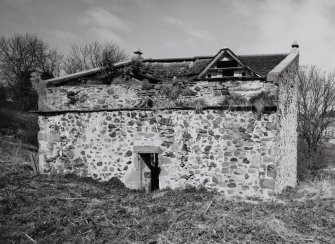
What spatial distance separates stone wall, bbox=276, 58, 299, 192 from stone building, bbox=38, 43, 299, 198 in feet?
0.13

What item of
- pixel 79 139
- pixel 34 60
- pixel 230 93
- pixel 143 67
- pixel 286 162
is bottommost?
pixel 286 162

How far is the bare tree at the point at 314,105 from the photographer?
2728 centimetres

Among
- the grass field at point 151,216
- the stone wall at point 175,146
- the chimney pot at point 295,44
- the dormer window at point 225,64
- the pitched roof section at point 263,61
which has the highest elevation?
the chimney pot at point 295,44

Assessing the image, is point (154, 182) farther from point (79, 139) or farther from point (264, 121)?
point (264, 121)

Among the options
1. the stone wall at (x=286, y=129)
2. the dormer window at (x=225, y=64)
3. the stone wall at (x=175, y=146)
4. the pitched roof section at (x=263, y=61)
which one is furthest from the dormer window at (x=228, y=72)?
the stone wall at (x=286, y=129)

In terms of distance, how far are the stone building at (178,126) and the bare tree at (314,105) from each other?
15.7 m

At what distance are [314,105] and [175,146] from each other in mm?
21401

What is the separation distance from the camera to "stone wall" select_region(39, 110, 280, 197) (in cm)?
1038

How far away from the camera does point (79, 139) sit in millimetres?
12195

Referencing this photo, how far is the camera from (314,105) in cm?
2791

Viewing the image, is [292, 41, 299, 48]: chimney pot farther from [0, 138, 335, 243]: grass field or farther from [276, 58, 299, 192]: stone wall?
[0, 138, 335, 243]: grass field

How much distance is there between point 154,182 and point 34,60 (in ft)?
119

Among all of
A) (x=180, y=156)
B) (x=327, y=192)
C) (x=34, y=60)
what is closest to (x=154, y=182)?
(x=180, y=156)

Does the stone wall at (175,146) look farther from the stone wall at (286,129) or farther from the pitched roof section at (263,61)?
the pitched roof section at (263,61)
